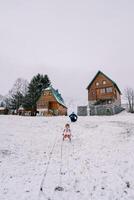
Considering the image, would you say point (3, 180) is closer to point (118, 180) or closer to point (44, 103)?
point (118, 180)

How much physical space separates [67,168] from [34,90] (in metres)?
56.2

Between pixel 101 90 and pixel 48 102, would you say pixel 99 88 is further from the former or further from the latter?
pixel 48 102

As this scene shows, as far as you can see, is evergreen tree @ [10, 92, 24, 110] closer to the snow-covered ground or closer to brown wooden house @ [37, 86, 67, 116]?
brown wooden house @ [37, 86, 67, 116]

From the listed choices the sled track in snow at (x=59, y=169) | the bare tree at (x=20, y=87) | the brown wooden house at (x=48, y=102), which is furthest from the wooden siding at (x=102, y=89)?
the sled track in snow at (x=59, y=169)

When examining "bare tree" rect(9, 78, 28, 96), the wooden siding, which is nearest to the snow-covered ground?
the wooden siding

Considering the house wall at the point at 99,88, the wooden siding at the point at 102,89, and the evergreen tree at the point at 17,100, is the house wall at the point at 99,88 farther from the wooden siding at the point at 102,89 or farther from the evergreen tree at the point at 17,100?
the evergreen tree at the point at 17,100

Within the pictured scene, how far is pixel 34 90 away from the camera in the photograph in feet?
Result: 223

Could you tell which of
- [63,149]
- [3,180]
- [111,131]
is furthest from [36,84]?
[3,180]

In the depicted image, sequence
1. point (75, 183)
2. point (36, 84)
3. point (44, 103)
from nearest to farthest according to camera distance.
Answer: point (75, 183)
point (44, 103)
point (36, 84)

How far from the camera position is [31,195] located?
979 centimetres

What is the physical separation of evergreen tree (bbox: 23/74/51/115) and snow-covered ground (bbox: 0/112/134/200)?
4499 centimetres

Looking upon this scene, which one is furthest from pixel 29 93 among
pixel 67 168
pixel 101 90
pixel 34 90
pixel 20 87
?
pixel 67 168

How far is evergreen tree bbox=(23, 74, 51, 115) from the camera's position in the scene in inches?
2596

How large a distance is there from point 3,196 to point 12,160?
486 centimetres
